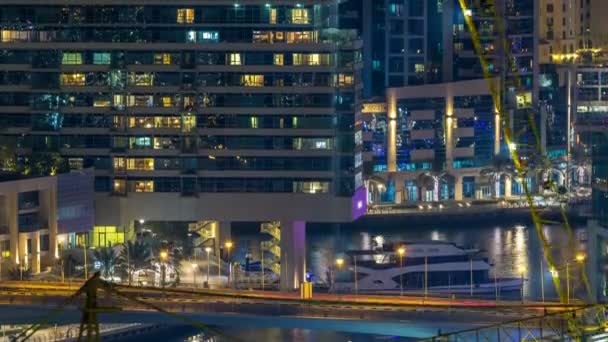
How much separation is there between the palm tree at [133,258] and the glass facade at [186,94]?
3.95 ft

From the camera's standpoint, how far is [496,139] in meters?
45.2

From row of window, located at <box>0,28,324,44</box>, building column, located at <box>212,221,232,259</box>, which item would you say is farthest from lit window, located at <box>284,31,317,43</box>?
building column, located at <box>212,221,232,259</box>

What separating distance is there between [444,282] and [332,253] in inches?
144

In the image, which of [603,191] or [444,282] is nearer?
[603,191]

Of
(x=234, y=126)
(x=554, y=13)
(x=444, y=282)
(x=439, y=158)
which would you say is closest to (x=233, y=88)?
(x=234, y=126)

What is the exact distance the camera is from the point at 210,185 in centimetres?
3319

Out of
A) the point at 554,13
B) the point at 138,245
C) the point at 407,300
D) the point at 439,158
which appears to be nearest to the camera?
the point at 407,300

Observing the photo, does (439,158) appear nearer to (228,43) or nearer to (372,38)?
(372,38)

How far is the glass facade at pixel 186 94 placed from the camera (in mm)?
32875

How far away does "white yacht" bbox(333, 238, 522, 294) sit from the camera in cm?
3347

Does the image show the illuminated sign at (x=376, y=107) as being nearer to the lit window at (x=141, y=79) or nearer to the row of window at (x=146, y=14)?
the lit window at (x=141, y=79)

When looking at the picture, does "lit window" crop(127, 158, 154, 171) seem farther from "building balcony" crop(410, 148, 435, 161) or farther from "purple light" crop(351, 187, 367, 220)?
"building balcony" crop(410, 148, 435, 161)

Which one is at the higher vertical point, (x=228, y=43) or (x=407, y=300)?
(x=228, y=43)

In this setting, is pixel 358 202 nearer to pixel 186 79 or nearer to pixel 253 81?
pixel 253 81
